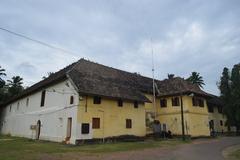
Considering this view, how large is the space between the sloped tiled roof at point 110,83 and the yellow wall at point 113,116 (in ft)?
3.60

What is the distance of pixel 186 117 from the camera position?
98.9 feet

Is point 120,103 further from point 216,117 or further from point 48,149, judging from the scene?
point 216,117

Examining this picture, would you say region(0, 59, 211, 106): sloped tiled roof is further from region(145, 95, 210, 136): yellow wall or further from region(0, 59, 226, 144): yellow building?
region(145, 95, 210, 136): yellow wall

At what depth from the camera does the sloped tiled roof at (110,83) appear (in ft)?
79.5

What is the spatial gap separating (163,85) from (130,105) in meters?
9.37

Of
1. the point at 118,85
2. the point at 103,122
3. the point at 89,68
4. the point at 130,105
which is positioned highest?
the point at 89,68

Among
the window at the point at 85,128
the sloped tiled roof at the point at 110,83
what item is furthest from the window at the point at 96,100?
the window at the point at 85,128

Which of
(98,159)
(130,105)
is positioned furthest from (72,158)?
(130,105)

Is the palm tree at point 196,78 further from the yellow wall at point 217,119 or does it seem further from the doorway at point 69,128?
the doorway at point 69,128

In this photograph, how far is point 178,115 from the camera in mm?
30953

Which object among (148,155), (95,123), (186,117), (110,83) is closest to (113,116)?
(95,123)

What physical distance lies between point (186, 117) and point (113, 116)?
10.2m

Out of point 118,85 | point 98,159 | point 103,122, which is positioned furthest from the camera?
point 118,85

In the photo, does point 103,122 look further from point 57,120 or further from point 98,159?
point 98,159
